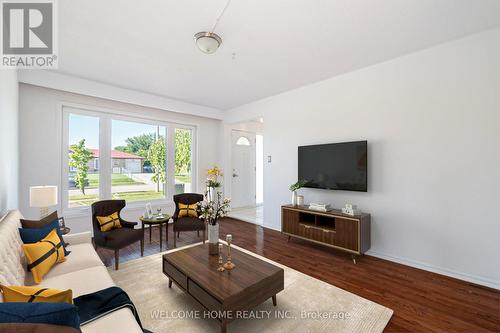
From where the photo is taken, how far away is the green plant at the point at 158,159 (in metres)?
5.10

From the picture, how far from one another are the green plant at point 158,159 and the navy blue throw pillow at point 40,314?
4449 mm

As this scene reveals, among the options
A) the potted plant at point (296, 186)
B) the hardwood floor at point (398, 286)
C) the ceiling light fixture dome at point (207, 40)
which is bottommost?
the hardwood floor at point (398, 286)

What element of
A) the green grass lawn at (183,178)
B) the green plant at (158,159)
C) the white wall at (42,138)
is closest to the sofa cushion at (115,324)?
the white wall at (42,138)

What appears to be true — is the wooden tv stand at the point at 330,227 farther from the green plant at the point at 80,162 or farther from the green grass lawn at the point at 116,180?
the green plant at the point at 80,162

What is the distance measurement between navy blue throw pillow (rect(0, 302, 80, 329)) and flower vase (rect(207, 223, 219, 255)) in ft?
5.10

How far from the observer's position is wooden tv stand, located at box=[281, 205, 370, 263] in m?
3.12

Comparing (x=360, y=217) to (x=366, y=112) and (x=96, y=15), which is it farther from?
(x=96, y=15)

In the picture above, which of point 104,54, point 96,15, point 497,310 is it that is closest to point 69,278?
point 96,15

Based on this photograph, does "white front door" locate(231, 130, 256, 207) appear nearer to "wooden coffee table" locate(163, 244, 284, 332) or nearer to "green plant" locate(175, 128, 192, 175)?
"green plant" locate(175, 128, 192, 175)

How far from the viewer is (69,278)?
72.4 inches

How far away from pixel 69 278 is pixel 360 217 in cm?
332

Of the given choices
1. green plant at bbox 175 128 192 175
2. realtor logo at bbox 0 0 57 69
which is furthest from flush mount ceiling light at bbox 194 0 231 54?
green plant at bbox 175 128 192 175

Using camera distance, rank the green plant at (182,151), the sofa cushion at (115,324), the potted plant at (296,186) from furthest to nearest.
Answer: the green plant at (182,151) < the potted plant at (296,186) < the sofa cushion at (115,324)

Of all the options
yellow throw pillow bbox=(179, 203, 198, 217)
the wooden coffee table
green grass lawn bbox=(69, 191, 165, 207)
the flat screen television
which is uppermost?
the flat screen television
